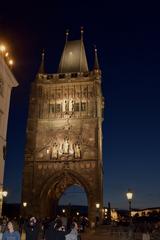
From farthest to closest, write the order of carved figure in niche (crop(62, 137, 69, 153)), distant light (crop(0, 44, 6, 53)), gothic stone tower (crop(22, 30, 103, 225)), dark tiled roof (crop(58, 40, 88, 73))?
dark tiled roof (crop(58, 40, 88, 73)) < carved figure in niche (crop(62, 137, 69, 153)) < gothic stone tower (crop(22, 30, 103, 225)) < distant light (crop(0, 44, 6, 53))

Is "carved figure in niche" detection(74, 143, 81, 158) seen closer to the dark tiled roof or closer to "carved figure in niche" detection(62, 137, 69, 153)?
"carved figure in niche" detection(62, 137, 69, 153)

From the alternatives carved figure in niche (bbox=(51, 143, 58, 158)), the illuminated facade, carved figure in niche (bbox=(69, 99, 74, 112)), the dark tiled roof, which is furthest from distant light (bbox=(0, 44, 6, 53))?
the dark tiled roof

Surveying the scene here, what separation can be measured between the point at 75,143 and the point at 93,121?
417cm

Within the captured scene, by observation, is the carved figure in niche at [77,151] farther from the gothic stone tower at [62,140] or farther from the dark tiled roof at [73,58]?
the dark tiled roof at [73,58]

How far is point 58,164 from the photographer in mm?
46156

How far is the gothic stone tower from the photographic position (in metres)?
44.9

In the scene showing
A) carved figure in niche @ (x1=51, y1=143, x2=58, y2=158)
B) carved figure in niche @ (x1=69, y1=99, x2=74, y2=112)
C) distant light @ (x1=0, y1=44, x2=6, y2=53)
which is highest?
carved figure in niche @ (x1=69, y1=99, x2=74, y2=112)

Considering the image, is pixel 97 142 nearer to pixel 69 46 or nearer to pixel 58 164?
pixel 58 164

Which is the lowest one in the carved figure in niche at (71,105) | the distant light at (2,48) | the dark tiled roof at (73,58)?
the distant light at (2,48)

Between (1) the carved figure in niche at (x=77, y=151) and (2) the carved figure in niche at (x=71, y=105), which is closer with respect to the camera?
(1) the carved figure in niche at (x=77, y=151)

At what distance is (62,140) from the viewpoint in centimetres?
4734

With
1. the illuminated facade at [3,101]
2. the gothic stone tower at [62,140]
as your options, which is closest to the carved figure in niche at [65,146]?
the gothic stone tower at [62,140]

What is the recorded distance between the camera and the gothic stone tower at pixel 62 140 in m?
44.9

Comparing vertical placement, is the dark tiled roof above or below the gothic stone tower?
above
